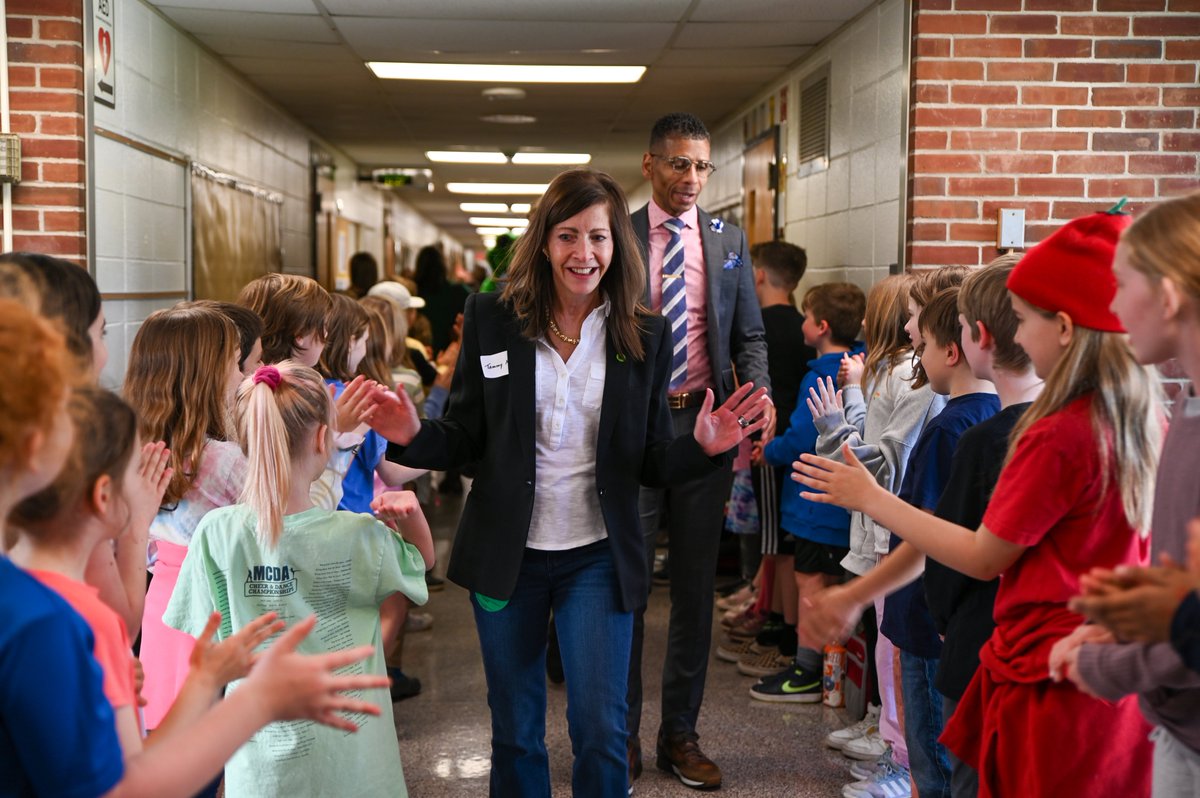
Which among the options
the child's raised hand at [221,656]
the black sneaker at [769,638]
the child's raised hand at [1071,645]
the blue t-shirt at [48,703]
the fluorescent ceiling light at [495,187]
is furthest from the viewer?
the fluorescent ceiling light at [495,187]

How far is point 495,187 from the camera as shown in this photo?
599 inches

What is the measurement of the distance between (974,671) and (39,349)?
1700 millimetres

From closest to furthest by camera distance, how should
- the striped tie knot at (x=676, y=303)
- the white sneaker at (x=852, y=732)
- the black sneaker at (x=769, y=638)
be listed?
the striped tie knot at (x=676, y=303), the white sneaker at (x=852, y=732), the black sneaker at (x=769, y=638)

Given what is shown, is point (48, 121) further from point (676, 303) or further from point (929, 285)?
point (929, 285)

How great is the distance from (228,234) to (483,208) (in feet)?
42.5

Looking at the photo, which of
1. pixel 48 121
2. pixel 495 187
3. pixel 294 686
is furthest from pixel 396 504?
pixel 495 187

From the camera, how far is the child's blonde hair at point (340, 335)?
3.71 meters

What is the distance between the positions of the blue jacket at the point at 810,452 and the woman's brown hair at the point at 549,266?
1467 millimetres

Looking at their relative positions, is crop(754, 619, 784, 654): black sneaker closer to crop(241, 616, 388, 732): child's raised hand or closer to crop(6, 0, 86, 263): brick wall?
crop(6, 0, 86, 263): brick wall

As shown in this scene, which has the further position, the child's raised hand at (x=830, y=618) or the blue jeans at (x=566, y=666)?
the blue jeans at (x=566, y=666)

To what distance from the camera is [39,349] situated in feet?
4.34

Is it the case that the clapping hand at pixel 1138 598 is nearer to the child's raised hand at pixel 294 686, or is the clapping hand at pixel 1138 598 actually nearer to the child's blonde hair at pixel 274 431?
the child's raised hand at pixel 294 686

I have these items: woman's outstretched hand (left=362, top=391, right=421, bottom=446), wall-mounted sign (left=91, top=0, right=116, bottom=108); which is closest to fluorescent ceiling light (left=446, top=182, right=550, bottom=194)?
wall-mounted sign (left=91, top=0, right=116, bottom=108)

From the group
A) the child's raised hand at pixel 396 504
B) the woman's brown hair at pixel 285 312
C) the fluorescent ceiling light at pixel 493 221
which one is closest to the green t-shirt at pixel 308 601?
the child's raised hand at pixel 396 504
